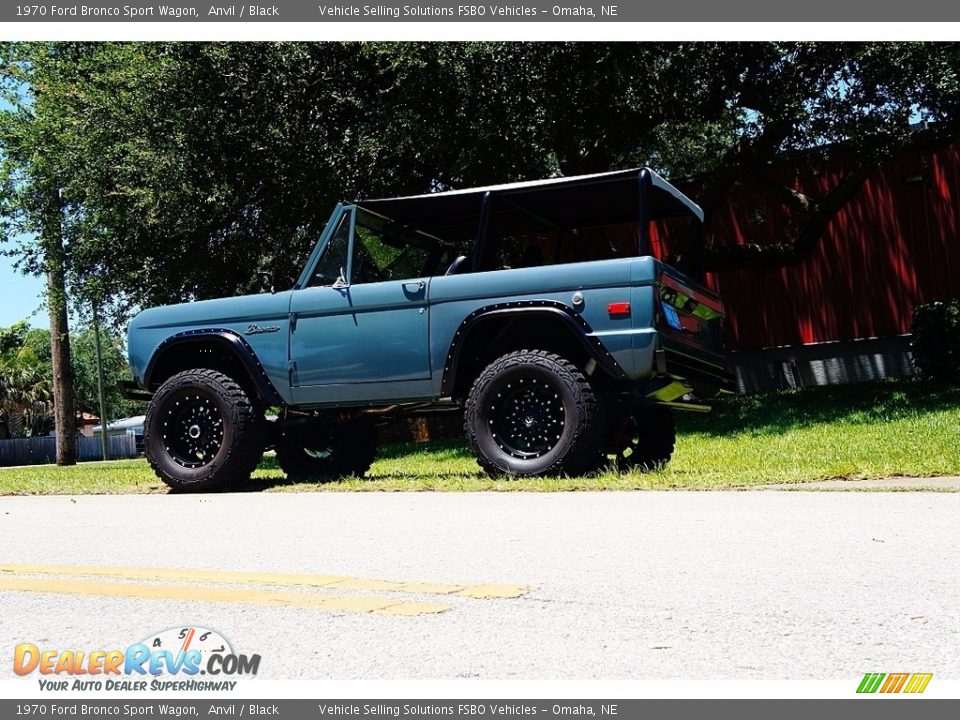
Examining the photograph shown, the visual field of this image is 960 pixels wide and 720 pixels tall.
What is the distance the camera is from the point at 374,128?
1664 cm

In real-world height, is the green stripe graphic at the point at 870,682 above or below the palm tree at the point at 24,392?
below

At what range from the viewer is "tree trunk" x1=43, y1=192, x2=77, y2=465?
20.6 meters

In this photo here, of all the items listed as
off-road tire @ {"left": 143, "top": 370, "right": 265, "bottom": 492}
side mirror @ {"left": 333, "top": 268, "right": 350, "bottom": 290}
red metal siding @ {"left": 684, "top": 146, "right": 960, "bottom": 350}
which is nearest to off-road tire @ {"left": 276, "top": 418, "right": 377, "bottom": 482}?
off-road tire @ {"left": 143, "top": 370, "right": 265, "bottom": 492}

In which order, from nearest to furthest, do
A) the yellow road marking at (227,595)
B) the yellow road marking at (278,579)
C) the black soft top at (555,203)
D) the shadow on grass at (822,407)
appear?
the yellow road marking at (227,595) < the yellow road marking at (278,579) < the black soft top at (555,203) < the shadow on grass at (822,407)

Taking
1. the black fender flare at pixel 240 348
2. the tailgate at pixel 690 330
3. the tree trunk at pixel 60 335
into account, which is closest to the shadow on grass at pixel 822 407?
the tailgate at pixel 690 330

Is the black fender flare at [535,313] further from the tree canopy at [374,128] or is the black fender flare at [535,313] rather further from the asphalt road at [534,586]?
the tree canopy at [374,128]

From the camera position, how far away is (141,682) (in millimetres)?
2930

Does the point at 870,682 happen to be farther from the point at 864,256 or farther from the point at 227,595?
the point at 864,256

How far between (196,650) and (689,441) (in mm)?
12024

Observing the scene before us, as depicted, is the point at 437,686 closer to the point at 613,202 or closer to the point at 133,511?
the point at 133,511

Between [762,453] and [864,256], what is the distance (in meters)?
12.9

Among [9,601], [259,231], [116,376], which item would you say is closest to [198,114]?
[259,231]

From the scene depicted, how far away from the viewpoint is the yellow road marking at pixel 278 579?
4.25 meters

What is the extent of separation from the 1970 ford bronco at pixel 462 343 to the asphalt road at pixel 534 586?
4.06 feet
